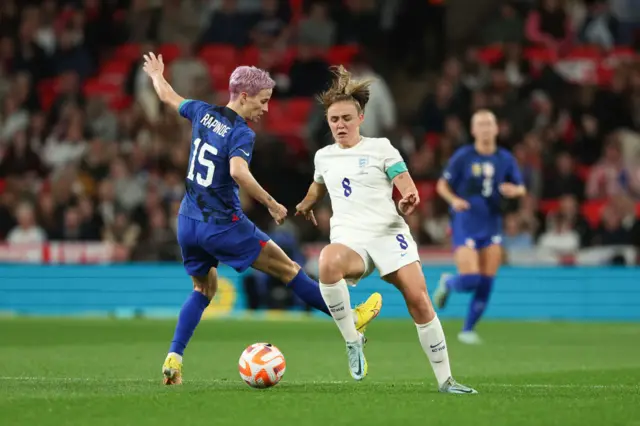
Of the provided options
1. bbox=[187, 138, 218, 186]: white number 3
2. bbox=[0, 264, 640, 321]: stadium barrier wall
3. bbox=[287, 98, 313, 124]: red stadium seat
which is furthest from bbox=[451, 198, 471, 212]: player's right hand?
bbox=[287, 98, 313, 124]: red stadium seat

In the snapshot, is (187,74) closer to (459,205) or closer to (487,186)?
(487,186)

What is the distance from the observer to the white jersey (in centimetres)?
789

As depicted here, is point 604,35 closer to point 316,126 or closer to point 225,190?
point 316,126

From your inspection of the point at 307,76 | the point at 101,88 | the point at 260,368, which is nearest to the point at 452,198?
the point at 260,368

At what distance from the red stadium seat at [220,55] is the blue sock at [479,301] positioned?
33.6 feet

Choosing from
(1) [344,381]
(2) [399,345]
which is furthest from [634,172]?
(1) [344,381]

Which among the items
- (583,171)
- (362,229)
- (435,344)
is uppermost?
(583,171)

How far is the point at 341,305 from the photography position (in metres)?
8.05

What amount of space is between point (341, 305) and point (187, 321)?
3.97ft

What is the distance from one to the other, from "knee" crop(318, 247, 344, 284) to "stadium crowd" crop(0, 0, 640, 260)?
1052cm

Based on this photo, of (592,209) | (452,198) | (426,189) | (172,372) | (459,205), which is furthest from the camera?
(592,209)

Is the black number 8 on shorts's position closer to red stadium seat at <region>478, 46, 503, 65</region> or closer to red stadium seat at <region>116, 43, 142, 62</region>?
red stadium seat at <region>478, 46, 503, 65</region>

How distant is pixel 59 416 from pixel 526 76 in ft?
51.7

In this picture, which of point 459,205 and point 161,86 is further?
point 459,205
